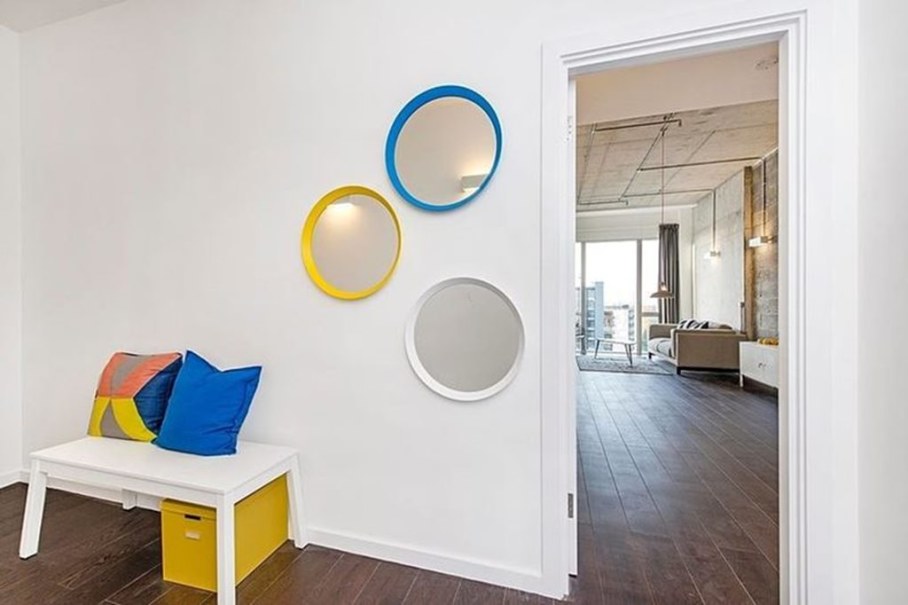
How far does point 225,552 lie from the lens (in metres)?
1.56

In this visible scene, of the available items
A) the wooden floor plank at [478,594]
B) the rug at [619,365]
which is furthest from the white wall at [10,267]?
the rug at [619,365]

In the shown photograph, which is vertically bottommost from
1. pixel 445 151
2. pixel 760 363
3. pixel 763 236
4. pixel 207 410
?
pixel 760 363

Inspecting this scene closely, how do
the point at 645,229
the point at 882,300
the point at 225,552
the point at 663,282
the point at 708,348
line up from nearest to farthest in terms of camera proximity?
the point at 882,300 → the point at 225,552 → the point at 708,348 → the point at 663,282 → the point at 645,229

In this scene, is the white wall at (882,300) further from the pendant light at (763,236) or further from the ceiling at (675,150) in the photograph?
the pendant light at (763,236)

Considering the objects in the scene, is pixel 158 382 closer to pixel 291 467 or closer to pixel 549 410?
pixel 291 467

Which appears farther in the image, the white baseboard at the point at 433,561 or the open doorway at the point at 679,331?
the open doorway at the point at 679,331

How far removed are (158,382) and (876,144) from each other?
115 inches

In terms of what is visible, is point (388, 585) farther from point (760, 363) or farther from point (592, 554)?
point (760, 363)

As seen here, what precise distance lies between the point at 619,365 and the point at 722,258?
8.10ft

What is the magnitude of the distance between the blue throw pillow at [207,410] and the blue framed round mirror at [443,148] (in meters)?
1.09

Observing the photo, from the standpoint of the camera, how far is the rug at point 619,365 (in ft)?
24.1

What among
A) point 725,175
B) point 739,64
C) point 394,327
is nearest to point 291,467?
point 394,327

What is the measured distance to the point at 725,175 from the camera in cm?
701

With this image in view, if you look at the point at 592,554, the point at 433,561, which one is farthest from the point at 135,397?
the point at 592,554
